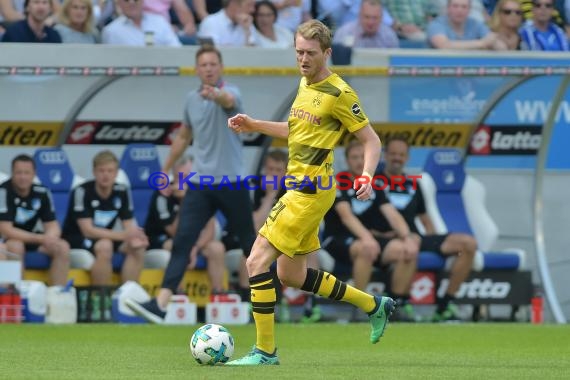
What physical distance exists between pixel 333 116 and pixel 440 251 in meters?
5.99

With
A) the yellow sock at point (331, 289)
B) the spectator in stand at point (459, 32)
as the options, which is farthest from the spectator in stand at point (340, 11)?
the yellow sock at point (331, 289)

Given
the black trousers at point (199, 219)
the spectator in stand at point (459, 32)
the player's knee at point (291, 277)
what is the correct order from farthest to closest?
the spectator in stand at point (459, 32) < the black trousers at point (199, 219) < the player's knee at point (291, 277)

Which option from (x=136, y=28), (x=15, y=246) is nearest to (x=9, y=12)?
(x=136, y=28)

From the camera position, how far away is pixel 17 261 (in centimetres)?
1298

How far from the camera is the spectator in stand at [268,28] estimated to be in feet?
50.7

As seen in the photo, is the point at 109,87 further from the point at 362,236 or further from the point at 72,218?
the point at 362,236

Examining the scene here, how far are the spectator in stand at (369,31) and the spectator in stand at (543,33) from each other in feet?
5.11

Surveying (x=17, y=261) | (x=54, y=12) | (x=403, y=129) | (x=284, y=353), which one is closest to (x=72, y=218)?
(x=17, y=261)

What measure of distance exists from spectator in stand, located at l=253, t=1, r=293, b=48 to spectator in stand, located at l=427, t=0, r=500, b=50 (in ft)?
5.26

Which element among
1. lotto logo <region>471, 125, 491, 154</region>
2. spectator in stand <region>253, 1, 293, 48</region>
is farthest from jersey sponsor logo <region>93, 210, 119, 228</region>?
lotto logo <region>471, 125, 491, 154</region>

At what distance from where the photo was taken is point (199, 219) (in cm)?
1233

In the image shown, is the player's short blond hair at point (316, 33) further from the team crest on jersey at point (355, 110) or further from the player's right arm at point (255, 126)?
the player's right arm at point (255, 126)

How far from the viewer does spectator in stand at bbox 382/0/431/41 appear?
661 inches

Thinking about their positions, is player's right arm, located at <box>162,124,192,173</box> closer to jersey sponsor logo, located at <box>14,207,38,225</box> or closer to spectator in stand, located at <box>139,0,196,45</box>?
jersey sponsor logo, located at <box>14,207,38,225</box>
